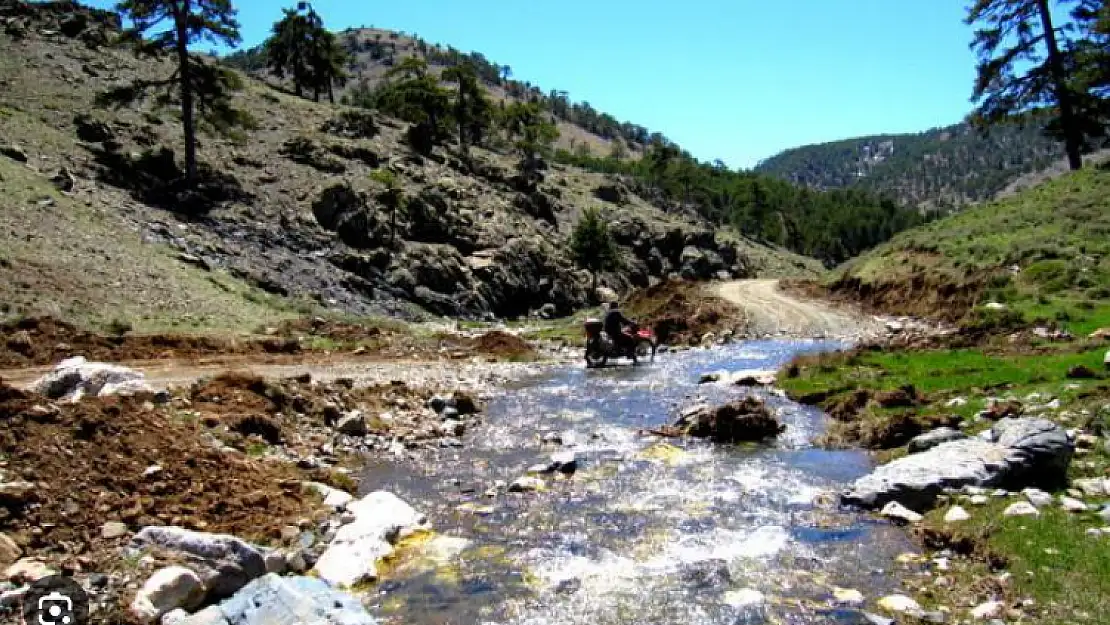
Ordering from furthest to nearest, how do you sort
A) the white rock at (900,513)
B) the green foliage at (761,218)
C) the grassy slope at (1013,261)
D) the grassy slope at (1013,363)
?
1. the green foliage at (761,218)
2. the grassy slope at (1013,261)
3. the white rock at (900,513)
4. the grassy slope at (1013,363)

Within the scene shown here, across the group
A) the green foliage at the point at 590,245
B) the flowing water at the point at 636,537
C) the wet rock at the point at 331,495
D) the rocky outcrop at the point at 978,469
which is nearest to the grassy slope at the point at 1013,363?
the rocky outcrop at the point at 978,469

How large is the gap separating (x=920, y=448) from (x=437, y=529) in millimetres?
8912

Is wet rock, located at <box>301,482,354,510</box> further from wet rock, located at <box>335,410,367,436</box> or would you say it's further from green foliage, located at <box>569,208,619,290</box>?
green foliage, located at <box>569,208,619,290</box>

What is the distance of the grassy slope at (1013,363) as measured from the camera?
26.5 feet

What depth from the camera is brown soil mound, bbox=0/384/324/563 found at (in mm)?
8805

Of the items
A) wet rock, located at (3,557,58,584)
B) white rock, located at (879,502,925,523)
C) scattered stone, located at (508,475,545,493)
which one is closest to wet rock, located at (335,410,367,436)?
scattered stone, located at (508,475,545,493)

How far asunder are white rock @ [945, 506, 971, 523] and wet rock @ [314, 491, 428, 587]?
7.67 metres

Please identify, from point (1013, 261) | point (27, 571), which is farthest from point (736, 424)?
point (1013, 261)

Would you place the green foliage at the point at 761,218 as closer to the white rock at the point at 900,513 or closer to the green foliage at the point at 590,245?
the green foliage at the point at 590,245

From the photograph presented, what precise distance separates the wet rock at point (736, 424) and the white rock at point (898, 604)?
26.5 feet

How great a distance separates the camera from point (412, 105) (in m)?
103

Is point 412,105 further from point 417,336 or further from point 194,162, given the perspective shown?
point 417,336

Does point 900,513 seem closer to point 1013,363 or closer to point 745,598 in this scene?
point 745,598

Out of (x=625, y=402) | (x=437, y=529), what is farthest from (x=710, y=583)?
(x=625, y=402)
